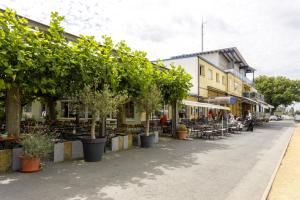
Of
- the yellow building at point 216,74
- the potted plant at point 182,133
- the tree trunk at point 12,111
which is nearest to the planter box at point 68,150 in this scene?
the tree trunk at point 12,111

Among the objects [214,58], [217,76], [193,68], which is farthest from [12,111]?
[214,58]

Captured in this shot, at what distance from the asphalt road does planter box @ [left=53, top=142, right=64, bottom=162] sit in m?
0.40

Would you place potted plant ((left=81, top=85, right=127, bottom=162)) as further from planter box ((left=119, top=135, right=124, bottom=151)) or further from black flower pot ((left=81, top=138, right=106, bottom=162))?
planter box ((left=119, top=135, right=124, bottom=151))

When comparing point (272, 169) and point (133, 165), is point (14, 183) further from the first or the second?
point (272, 169)

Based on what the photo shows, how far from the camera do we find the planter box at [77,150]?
917 cm

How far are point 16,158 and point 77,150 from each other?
2.28m

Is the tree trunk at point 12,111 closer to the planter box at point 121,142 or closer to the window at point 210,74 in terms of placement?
the planter box at point 121,142

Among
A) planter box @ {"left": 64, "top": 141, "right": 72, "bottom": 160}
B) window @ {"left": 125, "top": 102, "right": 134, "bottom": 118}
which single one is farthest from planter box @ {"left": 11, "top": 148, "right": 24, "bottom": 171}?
window @ {"left": 125, "top": 102, "right": 134, "bottom": 118}

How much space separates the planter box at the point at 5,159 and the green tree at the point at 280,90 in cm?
6612

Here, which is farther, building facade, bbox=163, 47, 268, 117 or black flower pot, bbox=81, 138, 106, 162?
building facade, bbox=163, 47, 268, 117

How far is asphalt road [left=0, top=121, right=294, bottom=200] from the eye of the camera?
5.54 meters

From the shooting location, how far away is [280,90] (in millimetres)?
64438

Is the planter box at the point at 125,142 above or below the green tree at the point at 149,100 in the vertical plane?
below

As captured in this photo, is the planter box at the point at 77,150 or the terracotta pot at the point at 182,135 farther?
the terracotta pot at the point at 182,135
